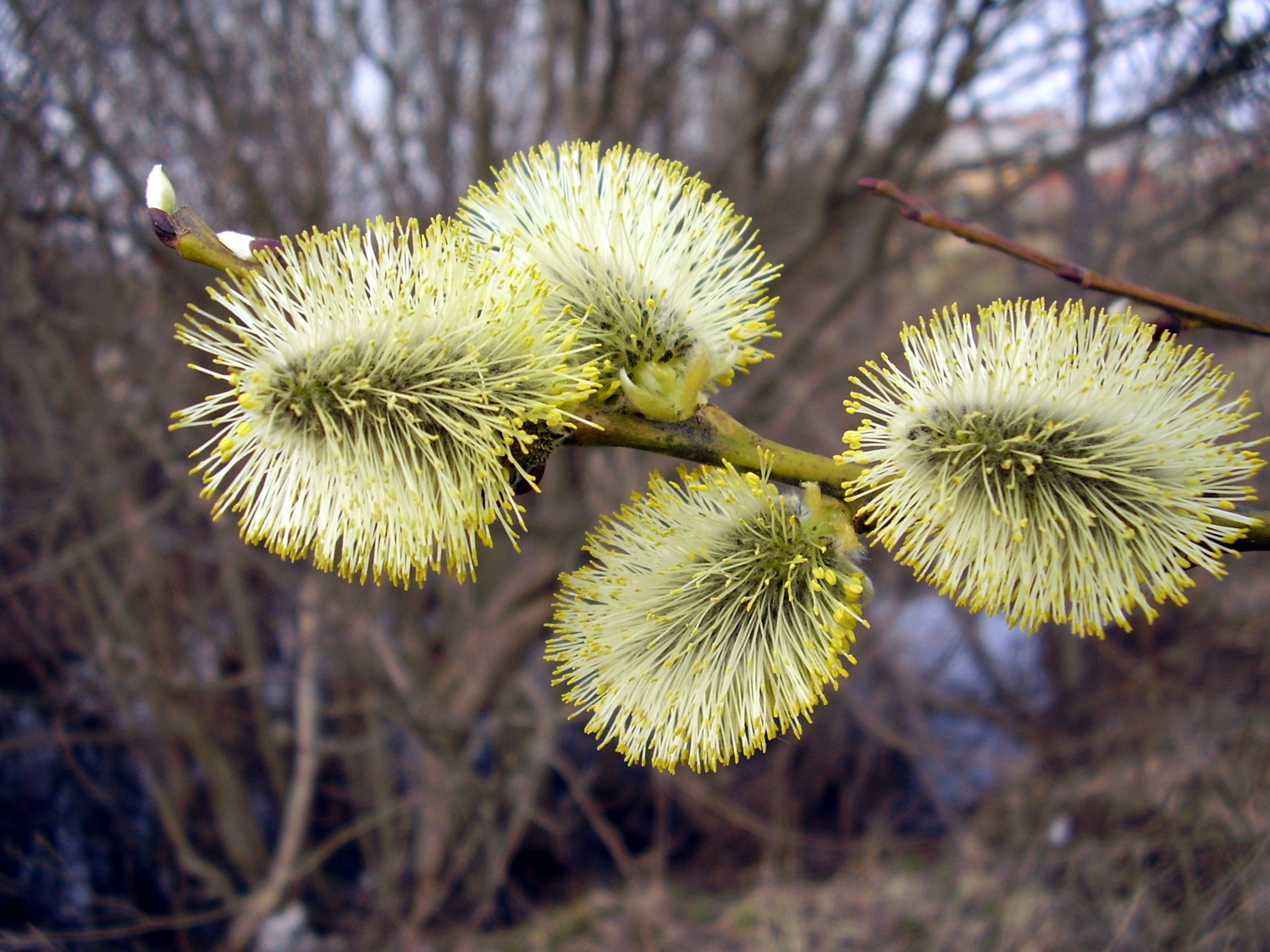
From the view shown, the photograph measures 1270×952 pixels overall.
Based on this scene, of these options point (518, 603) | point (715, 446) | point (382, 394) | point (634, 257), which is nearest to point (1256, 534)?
point (715, 446)

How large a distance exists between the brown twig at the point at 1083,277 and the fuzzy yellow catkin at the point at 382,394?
0.45 metres

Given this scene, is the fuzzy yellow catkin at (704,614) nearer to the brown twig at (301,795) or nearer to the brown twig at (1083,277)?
the brown twig at (1083,277)

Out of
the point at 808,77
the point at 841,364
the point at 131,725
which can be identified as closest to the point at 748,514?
the point at 841,364

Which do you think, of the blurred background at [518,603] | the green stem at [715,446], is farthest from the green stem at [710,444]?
the blurred background at [518,603]

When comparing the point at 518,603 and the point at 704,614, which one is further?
the point at 518,603

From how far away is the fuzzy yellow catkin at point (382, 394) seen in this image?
898 mm

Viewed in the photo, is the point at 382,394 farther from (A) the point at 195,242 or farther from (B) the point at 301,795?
(B) the point at 301,795

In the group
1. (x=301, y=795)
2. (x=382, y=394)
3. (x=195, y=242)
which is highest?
(x=195, y=242)

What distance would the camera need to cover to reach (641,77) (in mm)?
4180

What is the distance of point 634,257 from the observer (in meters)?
1.09

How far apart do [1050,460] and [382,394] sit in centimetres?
79

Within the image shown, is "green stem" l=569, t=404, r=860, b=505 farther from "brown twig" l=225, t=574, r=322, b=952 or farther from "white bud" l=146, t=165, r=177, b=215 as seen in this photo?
"brown twig" l=225, t=574, r=322, b=952

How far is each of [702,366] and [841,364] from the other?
3.61 meters

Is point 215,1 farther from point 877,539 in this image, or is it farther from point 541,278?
point 877,539
